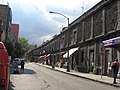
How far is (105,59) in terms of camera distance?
27938 millimetres

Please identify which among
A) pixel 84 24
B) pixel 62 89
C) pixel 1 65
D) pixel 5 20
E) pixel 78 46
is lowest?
pixel 62 89

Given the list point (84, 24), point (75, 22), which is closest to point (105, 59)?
point (84, 24)

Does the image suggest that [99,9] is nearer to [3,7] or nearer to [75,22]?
[75,22]

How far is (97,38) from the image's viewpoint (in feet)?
Answer: 99.0

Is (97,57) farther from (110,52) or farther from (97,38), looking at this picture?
(110,52)

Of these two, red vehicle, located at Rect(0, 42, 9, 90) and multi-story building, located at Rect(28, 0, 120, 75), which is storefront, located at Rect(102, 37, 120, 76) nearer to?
multi-story building, located at Rect(28, 0, 120, 75)

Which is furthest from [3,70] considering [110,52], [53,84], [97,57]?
[97,57]

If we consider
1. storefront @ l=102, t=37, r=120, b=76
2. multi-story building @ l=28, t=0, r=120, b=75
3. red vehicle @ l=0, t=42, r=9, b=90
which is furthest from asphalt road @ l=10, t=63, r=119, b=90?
red vehicle @ l=0, t=42, r=9, b=90

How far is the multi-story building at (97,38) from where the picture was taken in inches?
997

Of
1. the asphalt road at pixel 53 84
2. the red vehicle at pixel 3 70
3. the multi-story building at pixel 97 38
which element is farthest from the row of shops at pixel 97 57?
the red vehicle at pixel 3 70

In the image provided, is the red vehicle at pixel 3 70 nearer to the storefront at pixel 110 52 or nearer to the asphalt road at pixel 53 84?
the asphalt road at pixel 53 84

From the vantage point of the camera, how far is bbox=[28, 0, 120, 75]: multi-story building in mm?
25312

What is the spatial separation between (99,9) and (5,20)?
1758 inches

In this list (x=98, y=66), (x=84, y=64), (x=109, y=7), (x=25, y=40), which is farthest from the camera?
(x=25, y=40)
